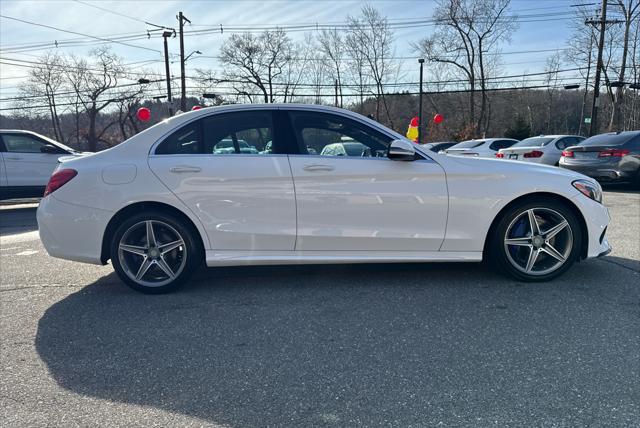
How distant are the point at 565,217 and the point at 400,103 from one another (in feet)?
151

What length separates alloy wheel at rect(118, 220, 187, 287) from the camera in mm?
3738

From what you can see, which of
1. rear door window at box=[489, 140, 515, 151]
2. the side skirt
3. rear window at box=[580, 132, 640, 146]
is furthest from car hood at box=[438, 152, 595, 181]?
rear door window at box=[489, 140, 515, 151]

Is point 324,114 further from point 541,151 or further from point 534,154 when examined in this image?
point 541,151

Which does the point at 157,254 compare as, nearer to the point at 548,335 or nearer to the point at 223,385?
the point at 223,385

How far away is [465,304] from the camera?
11.2 feet

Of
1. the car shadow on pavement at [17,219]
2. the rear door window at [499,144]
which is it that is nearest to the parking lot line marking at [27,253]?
the car shadow on pavement at [17,219]

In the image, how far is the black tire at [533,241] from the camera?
3812 millimetres

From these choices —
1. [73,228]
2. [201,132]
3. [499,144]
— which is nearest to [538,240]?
[201,132]

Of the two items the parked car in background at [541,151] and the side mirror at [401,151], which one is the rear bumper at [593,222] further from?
the parked car in background at [541,151]

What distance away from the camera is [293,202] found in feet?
12.1

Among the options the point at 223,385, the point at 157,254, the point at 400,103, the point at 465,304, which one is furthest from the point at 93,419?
the point at 400,103

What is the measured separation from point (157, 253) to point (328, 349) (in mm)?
1889

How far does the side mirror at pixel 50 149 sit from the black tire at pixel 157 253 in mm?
7294

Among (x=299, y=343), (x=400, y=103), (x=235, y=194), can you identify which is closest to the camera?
(x=299, y=343)
